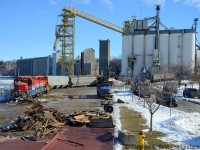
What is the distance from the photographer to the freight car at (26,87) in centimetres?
3928

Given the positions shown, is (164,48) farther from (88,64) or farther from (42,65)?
(42,65)

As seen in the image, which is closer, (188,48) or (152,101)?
(152,101)

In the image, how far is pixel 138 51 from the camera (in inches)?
3533

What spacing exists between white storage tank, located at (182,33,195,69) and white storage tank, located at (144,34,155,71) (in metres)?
7.96

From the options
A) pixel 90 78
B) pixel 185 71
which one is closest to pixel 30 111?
pixel 90 78

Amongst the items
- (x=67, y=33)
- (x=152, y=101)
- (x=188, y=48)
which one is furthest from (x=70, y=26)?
(x=152, y=101)

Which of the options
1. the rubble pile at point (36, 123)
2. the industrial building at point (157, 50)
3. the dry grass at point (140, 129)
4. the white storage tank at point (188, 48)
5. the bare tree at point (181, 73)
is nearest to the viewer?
the dry grass at point (140, 129)

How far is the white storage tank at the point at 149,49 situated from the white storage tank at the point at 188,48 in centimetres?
796

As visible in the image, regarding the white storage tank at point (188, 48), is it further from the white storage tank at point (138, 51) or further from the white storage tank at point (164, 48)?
the white storage tank at point (138, 51)

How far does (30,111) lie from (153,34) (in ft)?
229

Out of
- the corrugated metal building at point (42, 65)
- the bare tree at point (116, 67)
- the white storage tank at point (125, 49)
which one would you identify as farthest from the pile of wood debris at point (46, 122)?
the corrugated metal building at point (42, 65)

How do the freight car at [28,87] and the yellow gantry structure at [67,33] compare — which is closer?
the freight car at [28,87]

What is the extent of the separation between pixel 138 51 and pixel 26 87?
5283cm

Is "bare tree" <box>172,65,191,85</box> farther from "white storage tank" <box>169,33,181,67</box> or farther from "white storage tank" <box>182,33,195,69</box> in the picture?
"white storage tank" <box>169,33,181,67</box>
